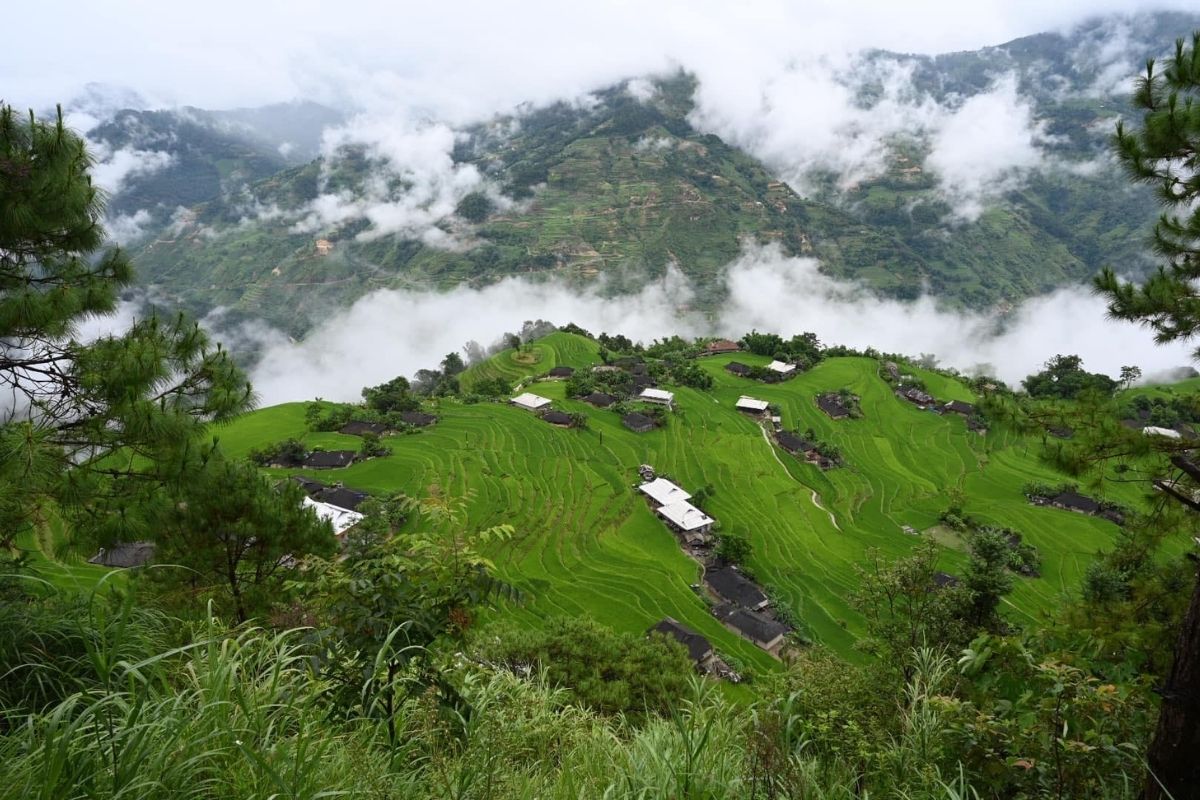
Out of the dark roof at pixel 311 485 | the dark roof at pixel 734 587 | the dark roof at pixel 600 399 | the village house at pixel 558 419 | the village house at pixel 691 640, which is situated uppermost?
the village house at pixel 691 640

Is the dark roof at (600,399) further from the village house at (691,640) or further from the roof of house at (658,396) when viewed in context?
the village house at (691,640)

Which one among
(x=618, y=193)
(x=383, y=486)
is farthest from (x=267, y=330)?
(x=383, y=486)

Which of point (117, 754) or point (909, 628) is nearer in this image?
point (117, 754)

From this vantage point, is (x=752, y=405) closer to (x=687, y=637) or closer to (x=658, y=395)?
(x=658, y=395)

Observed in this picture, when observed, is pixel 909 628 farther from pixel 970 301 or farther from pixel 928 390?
pixel 970 301

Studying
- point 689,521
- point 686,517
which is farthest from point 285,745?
point 686,517

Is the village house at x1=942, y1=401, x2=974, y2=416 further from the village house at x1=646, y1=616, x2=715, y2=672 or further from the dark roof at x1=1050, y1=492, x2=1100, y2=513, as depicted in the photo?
the village house at x1=646, y1=616, x2=715, y2=672

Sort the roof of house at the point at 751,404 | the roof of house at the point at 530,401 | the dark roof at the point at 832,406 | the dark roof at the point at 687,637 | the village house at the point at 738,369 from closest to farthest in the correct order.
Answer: the dark roof at the point at 687,637 < the roof of house at the point at 530,401 < the roof of house at the point at 751,404 < the dark roof at the point at 832,406 < the village house at the point at 738,369

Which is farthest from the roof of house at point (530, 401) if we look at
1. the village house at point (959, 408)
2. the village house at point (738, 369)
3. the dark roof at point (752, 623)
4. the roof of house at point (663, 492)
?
the village house at point (959, 408)
